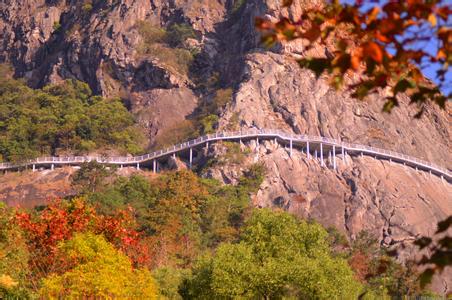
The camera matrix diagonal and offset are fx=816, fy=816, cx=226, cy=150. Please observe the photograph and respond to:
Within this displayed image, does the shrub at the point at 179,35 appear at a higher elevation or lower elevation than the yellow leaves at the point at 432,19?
higher

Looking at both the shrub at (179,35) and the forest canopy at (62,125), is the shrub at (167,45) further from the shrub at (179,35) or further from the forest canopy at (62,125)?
the forest canopy at (62,125)

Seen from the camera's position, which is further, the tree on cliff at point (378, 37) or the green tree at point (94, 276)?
the green tree at point (94, 276)

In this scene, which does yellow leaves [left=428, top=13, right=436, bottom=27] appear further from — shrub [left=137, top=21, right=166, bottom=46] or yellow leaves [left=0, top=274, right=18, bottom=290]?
shrub [left=137, top=21, right=166, bottom=46]

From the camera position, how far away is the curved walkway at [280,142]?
6238 centimetres

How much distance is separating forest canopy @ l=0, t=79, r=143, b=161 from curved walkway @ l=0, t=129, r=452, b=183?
3.14 m

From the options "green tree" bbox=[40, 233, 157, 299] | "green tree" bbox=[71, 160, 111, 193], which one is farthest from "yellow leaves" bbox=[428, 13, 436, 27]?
"green tree" bbox=[71, 160, 111, 193]

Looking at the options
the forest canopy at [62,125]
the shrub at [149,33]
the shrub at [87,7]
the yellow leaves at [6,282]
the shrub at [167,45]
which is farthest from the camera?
the shrub at [87,7]

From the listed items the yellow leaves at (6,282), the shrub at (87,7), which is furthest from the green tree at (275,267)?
the shrub at (87,7)

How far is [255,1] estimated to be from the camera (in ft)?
256

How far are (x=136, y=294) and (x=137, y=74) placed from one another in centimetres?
5771

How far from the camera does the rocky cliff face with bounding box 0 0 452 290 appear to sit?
5950 cm

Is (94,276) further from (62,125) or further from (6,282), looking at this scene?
(62,125)

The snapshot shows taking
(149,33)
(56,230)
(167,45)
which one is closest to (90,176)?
(167,45)

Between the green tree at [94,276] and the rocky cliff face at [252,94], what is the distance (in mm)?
26112
